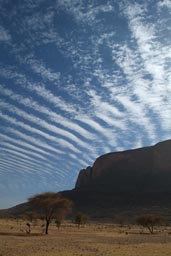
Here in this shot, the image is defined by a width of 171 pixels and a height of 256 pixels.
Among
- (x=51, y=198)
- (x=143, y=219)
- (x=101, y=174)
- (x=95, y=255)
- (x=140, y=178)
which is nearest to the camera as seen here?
(x=95, y=255)

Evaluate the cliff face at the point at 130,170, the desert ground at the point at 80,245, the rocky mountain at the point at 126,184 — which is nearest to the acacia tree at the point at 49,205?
the desert ground at the point at 80,245

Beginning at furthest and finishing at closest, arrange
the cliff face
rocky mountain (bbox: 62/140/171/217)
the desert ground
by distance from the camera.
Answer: the cliff face, rocky mountain (bbox: 62/140/171/217), the desert ground

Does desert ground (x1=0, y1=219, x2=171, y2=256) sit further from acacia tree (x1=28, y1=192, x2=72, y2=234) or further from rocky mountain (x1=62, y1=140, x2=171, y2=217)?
rocky mountain (x1=62, y1=140, x2=171, y2=217)

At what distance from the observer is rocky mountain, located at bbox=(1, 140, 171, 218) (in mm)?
122812

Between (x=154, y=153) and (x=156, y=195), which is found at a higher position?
(x=154, y=153)

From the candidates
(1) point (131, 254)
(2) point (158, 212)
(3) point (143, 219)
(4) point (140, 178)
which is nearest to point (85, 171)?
(4) point (140, 178)

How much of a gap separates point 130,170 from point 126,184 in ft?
49.2

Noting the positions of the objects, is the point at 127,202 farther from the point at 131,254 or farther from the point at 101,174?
the point at 131,254

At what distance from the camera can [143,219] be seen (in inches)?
2490

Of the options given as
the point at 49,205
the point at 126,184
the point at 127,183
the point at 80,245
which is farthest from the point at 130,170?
the point at 80,245

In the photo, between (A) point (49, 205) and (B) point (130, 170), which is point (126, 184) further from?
(A) point (49, 205)

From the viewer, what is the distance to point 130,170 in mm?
183875

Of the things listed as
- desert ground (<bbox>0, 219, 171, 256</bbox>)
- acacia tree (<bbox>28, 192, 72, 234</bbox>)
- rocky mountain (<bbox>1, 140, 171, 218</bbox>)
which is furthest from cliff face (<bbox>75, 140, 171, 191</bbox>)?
desert ground (<bbox>0, 219, 171, 256</bbox>)

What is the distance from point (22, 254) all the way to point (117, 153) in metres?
173
